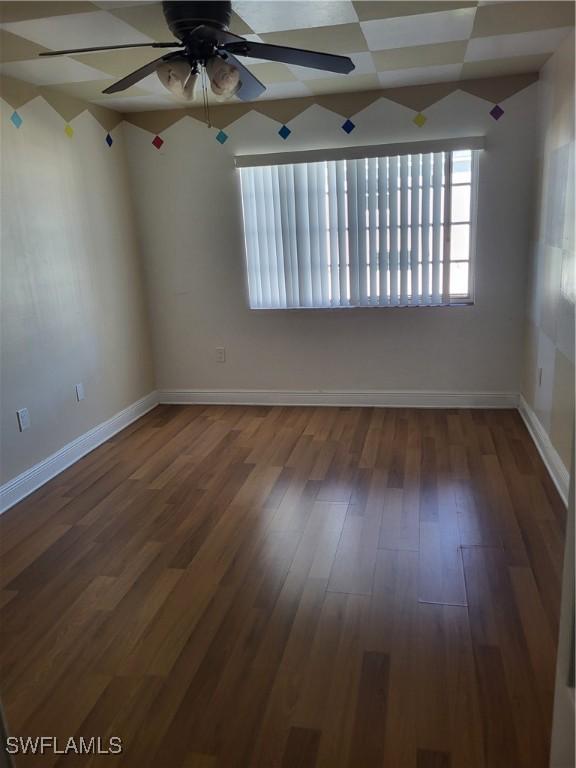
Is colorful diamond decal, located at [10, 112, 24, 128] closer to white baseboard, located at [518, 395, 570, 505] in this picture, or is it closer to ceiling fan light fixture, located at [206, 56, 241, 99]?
ceiling fan light fixture, located at [206, 56, 241, 99]

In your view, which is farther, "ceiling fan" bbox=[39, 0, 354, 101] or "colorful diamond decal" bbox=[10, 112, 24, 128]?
"colorful diamond decal" bbox=[10, 112, 24, 128]

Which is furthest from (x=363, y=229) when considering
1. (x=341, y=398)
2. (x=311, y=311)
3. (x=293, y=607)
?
(x=293, y=607)

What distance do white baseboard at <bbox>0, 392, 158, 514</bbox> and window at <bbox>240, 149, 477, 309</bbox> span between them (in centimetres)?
147

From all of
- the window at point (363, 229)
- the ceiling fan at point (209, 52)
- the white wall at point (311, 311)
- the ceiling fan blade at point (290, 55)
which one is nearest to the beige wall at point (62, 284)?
the white wall at point (311, 311)

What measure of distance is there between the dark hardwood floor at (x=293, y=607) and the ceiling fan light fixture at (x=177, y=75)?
2020 mm

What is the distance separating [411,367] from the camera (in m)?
4.25

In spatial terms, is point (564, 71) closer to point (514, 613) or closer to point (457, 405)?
point (457, 405)

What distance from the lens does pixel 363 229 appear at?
4027 mm

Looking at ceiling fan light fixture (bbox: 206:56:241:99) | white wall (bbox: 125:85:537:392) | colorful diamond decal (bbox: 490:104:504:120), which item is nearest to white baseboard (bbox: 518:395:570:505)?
white wall (bbox: 125:85:537:392)

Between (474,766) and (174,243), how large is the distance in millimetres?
3904

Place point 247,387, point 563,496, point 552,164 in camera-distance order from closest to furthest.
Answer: point 563,496 < point 552,164 < point 247,387

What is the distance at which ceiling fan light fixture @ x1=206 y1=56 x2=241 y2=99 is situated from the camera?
223cm

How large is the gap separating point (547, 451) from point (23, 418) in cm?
307

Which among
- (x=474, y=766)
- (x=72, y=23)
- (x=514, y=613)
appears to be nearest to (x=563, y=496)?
(x=514, y=613)
